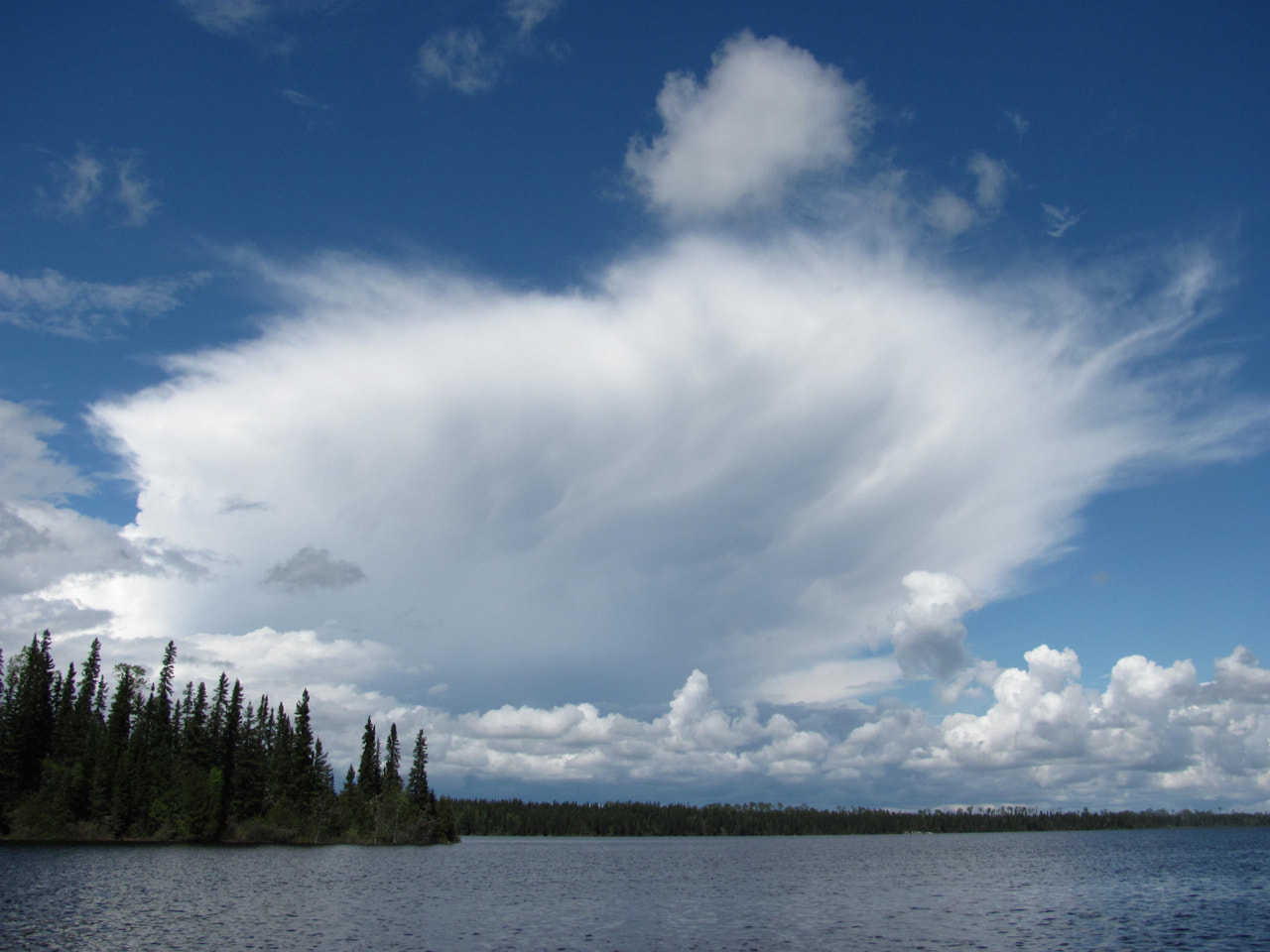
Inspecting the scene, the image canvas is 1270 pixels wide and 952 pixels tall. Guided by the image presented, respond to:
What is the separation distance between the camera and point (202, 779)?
16025cm

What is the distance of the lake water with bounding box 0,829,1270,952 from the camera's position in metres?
56.6

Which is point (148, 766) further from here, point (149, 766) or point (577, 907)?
point (577, 907)

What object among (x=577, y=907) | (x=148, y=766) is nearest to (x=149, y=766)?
(x=148, y=766)

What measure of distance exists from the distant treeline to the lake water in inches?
611

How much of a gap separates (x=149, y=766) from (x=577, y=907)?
382 feet

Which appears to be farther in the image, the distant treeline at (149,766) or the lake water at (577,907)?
the distant treeline at (149,766)

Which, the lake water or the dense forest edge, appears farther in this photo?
the dense forest edge

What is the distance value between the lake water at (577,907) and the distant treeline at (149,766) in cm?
1552

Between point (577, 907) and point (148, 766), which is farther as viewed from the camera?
point (148, 766)

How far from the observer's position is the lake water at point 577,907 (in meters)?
56.6

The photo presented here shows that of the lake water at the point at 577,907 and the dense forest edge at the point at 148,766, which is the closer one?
the lake water at the point at 577,907

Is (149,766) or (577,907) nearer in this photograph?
(577,907)

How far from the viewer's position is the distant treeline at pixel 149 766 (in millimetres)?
145750

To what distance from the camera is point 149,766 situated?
517 ft
